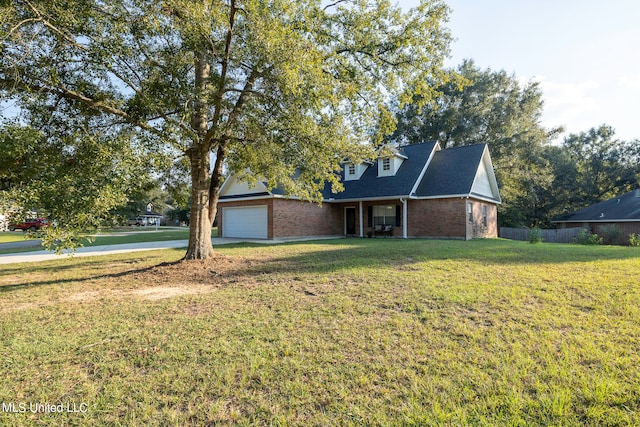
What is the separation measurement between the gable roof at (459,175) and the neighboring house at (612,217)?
351 inches

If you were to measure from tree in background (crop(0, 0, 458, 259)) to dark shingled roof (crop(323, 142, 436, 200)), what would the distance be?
9.54 metres

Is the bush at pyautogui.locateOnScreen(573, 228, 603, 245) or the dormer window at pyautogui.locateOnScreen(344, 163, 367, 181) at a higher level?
the dormer window at pyautogui.locateOnScreen(344, 163, 367, 181)

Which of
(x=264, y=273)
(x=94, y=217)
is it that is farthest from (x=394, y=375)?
(x=94, y=217)

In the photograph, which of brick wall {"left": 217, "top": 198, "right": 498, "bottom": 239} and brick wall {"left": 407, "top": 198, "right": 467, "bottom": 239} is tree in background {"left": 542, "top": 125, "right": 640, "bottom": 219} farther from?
brick wall {"left": 407, "top": 198, "right": 467, "bottom": 239}

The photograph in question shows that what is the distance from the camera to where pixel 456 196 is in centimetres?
1741

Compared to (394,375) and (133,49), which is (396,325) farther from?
(133,49)

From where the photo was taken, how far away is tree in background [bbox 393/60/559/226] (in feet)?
91.2

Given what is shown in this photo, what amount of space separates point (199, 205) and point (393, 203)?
518 inches

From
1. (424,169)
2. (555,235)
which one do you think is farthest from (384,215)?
(555,235)

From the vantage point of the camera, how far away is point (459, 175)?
18438 mm

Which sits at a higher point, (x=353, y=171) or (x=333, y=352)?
(x=353, y=171)

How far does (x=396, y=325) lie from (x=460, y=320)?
33.8 inches

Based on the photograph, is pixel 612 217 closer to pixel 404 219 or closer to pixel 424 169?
pixel 424 169

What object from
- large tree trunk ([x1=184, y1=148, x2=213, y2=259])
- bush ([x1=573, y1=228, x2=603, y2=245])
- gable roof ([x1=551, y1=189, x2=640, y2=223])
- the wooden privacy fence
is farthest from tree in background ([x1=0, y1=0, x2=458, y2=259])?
gable roof ([x1=551, y1=189, x2=640, y2=223])
